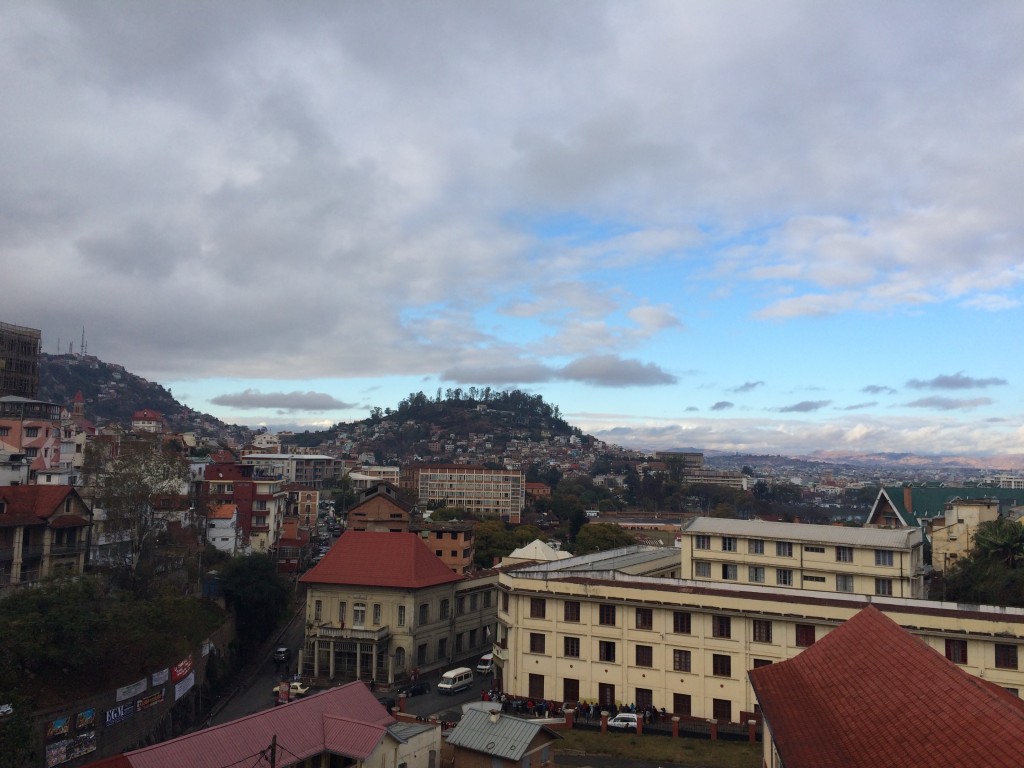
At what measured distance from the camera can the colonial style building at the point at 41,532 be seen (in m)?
41.4

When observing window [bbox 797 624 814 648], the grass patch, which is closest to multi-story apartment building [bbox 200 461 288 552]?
the grass patch

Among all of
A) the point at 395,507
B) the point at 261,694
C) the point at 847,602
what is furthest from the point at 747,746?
the point at 395,507

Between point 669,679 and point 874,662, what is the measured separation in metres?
21.1

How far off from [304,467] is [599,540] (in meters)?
79.8

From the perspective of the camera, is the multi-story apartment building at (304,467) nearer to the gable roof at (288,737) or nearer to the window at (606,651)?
the window at (606,651)

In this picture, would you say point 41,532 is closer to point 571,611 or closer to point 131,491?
point 131,491

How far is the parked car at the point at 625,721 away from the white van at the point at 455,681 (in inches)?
419

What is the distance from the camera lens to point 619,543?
274ft

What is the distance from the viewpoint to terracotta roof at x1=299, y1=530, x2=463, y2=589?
46969 mm

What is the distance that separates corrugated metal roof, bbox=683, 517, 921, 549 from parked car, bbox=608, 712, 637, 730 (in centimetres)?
1858

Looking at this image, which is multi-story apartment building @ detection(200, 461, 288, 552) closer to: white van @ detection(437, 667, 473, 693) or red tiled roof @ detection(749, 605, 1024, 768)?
white van @ detection(437, 667, 473, 693)

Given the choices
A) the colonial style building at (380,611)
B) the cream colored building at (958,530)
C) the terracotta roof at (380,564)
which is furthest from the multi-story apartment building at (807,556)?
the terracotta roof at (380,564)

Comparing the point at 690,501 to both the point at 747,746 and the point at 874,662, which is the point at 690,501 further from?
the point at 874,662

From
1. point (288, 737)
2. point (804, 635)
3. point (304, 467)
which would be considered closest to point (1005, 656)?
point (804, 635)
